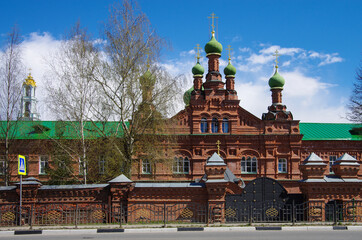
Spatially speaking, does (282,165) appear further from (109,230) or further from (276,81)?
(109,230)

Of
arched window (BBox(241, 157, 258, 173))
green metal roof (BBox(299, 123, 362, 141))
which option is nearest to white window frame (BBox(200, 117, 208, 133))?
arched window (BBox(241, 157, 258, 173))

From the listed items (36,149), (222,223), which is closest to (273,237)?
(222,223)

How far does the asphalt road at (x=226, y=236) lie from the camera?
1260 centimetres

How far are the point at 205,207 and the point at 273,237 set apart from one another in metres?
4.11

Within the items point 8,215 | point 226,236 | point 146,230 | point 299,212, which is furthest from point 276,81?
point 8,215

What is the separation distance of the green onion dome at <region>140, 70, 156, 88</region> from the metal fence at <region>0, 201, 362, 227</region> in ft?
21.0

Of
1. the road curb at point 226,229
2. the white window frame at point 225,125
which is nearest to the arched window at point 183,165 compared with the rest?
the white window frame at point 225,125

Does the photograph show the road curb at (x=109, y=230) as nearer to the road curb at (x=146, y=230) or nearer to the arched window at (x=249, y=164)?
the road curb at (x=146, y=230)

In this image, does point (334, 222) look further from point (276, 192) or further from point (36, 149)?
point (36, 149)

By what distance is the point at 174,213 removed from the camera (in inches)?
659

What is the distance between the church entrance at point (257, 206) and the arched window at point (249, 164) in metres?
13.1

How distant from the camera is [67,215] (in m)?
16.8

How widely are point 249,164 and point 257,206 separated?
14.2 m

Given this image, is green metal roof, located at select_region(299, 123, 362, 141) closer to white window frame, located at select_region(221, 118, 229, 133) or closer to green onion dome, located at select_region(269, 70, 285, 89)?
green onion dome, located at select_region(269, 70, 285, 89)
